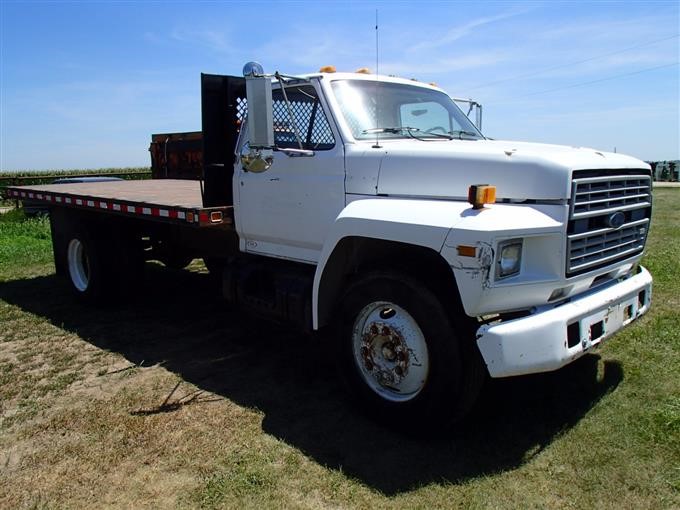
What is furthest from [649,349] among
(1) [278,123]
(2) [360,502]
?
(1) [278,123]

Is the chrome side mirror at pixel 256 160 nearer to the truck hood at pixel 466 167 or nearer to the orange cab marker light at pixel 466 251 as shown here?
the truck hood at pixel 466 167

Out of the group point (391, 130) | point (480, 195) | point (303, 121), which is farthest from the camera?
point (303, 121)

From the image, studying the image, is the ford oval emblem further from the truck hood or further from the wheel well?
the wheel well

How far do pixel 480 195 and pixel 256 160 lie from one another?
1834 mm

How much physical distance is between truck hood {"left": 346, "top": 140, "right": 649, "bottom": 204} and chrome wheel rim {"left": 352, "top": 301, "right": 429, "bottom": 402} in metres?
0.79

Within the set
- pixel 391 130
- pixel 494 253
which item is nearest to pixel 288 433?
pixel 494 253

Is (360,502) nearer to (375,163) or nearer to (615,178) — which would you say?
(375,163)

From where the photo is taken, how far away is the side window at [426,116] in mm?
4418

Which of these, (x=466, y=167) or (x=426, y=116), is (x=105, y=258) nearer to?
(x=426, y=116)

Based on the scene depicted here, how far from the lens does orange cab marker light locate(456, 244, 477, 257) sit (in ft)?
9.70

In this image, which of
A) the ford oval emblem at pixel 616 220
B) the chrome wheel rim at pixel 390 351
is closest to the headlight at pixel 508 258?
the chrome wheel rim at pixel 390 351

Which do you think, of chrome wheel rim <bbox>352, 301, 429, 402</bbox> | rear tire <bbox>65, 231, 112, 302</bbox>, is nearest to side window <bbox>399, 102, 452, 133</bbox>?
chrome wheel rim <bbox>352, 301, 429, 402</bbox>

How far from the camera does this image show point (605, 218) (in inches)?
137

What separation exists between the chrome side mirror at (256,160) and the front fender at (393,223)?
2.85ft
